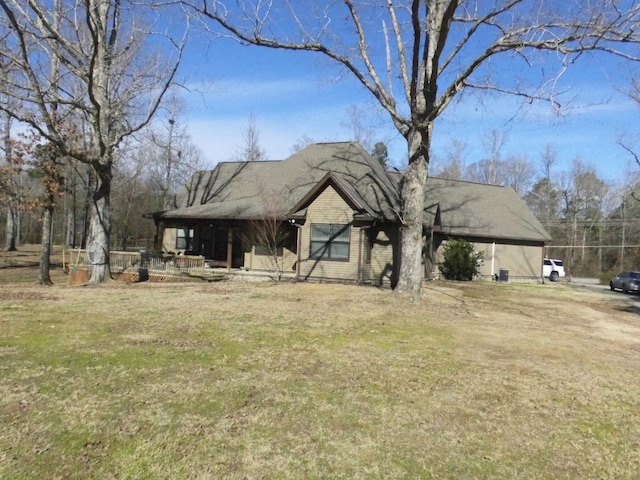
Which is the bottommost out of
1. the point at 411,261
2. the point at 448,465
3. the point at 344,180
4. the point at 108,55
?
the point at 448,465

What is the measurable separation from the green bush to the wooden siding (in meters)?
9.31

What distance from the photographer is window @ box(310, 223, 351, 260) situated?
1970cm

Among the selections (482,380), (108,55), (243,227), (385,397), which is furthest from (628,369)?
(243,227)

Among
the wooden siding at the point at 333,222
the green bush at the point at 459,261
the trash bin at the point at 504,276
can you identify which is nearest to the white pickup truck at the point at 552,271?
the trash bin at the point at 504,276

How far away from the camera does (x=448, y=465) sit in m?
3.81

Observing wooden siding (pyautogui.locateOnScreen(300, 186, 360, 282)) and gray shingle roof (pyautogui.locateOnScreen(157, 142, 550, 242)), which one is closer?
wooden siding (pyautogui.locateOnScreen(300, 186, 360, 282))

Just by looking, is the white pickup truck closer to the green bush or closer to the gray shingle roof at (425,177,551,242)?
the gray shingle roof at (425,177,551,242)

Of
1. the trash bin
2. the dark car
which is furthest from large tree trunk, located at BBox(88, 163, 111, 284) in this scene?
the dark car

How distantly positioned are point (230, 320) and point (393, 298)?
5881mm

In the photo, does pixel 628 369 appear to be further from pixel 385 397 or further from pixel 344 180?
pixel 344 180

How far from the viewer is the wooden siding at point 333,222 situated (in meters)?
19.6

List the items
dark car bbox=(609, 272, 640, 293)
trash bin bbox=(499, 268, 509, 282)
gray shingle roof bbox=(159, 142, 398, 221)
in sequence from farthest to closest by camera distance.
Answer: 1. trash bin bbox=(499, 268, 509, 282)
2. dark car bbox=(609, 272, 640, 293)
3. gray shingle roof bbox=(159, 142, 398, 221)

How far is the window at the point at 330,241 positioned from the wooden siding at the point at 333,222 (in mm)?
167

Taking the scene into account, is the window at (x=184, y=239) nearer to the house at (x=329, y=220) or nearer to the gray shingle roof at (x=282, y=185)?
the house at (x=329, y=220)
